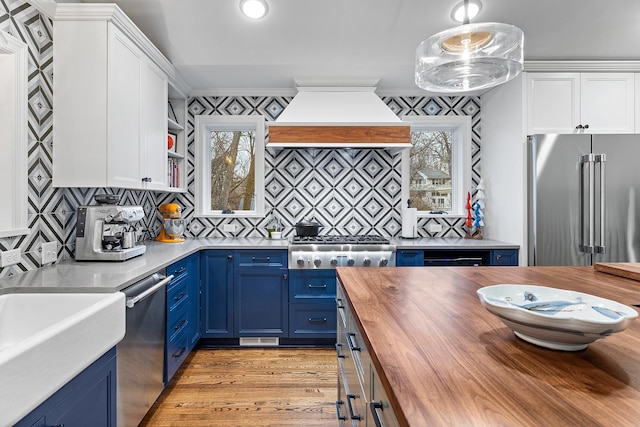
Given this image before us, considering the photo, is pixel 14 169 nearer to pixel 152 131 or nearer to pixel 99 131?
pixel 99 131

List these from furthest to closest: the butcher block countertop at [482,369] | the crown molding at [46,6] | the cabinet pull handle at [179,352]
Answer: the cabinet pull handle at [179,352], the crown molding at [46,6], the butcher block countertop at [482,369]

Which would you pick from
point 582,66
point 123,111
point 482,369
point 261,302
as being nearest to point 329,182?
point 261,302

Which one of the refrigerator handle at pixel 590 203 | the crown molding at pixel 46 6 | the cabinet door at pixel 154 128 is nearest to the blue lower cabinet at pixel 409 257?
the refrigerator handle at pixel 590 203

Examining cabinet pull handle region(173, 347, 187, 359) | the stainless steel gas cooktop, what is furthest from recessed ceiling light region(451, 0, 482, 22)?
cabinet pull handle region(173, 347, 187, 359)

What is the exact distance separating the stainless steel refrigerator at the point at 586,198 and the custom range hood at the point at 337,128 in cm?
117

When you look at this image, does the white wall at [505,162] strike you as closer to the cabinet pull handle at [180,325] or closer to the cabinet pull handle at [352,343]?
the cabinet pull handle at [352,343]

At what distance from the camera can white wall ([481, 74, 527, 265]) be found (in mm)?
2980

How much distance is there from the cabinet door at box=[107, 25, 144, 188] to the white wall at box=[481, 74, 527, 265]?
121 inches

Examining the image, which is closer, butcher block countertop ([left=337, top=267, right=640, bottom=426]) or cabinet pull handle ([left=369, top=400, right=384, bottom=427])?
butcher block countertop ([left=337, top=267, right=640, bottom=426])

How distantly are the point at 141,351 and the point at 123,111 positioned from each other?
59.2 inches

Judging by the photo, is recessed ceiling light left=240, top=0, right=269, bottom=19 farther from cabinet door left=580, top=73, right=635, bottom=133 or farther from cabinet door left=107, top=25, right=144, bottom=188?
cabinet door left=580, top=73, right=635, bottom=133

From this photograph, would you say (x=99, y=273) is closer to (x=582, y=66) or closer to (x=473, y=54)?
(x=473, y=54)

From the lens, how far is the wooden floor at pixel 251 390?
2064 millimetres

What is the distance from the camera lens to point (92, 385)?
1.34m
